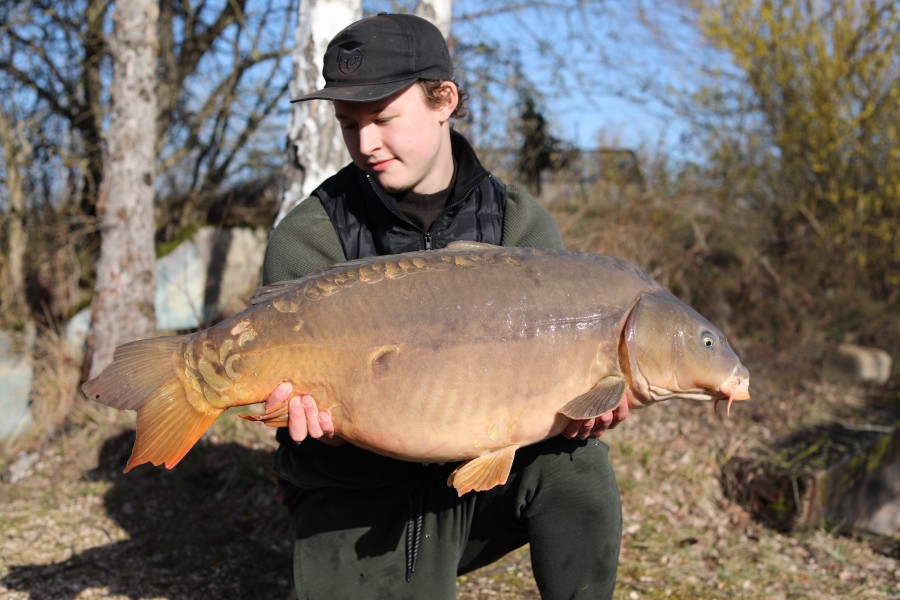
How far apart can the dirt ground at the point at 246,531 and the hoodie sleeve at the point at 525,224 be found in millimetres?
1188

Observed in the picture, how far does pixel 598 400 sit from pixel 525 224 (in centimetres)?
69

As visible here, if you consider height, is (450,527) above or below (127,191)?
below

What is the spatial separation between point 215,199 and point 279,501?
3.85 metres

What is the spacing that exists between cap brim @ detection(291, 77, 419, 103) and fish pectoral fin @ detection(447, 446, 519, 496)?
855 mm

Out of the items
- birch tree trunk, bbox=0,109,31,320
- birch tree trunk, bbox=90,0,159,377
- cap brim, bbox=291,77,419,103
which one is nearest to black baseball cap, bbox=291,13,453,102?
cap brim, bbox=291,77,419,103

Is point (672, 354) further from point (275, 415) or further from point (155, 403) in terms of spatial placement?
point (155, 403)

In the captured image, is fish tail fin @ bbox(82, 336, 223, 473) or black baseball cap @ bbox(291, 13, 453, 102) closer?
fish tail fin @ bbox(82, 336, 223, 473)

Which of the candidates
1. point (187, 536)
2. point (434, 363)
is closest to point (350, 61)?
point (434, 363)

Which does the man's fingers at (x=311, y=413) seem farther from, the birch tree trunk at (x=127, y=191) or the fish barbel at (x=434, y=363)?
the birch tree trunk at (x=127, y=191)

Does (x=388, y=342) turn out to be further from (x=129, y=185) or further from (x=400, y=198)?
(x=129, y=185)

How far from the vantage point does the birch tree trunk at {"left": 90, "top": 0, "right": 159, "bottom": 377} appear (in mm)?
4641

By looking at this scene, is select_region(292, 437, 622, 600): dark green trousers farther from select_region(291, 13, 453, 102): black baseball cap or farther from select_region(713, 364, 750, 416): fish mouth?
select_region(291, 13, 453, 102): black baseball cap

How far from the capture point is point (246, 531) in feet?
11.2

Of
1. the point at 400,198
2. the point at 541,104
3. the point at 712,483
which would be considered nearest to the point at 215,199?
the point at 541,104
